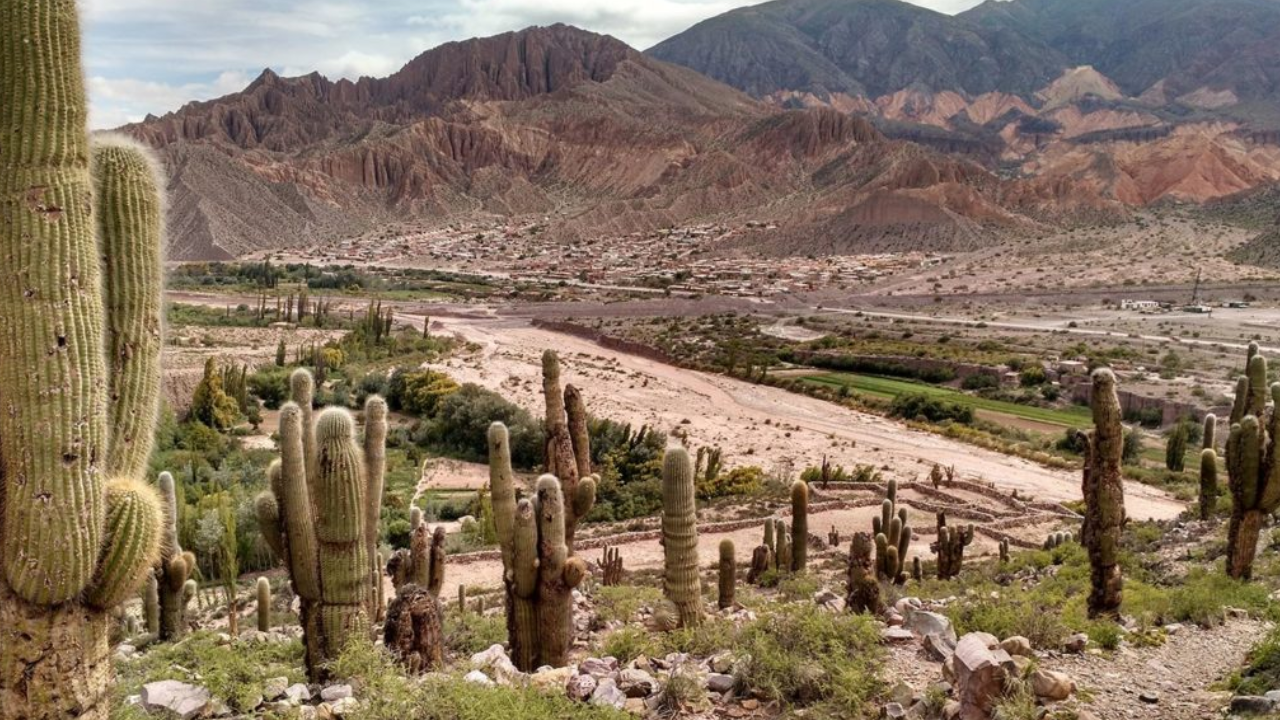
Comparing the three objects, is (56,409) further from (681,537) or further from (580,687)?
(681,537)

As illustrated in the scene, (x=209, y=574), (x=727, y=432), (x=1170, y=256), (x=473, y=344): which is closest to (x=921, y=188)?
(x=1170, y=256)

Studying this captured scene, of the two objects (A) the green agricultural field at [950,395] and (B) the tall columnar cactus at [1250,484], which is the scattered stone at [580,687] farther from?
(A) the green agricultural field at [950,395]

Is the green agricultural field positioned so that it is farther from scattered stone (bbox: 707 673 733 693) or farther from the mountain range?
the mountain range

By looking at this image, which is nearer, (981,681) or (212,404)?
(981,681)

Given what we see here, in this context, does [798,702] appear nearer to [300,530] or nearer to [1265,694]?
[1265,694]

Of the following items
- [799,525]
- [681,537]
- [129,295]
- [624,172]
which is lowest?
[799,525]

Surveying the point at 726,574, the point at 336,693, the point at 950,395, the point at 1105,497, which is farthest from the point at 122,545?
the point at 950,395
